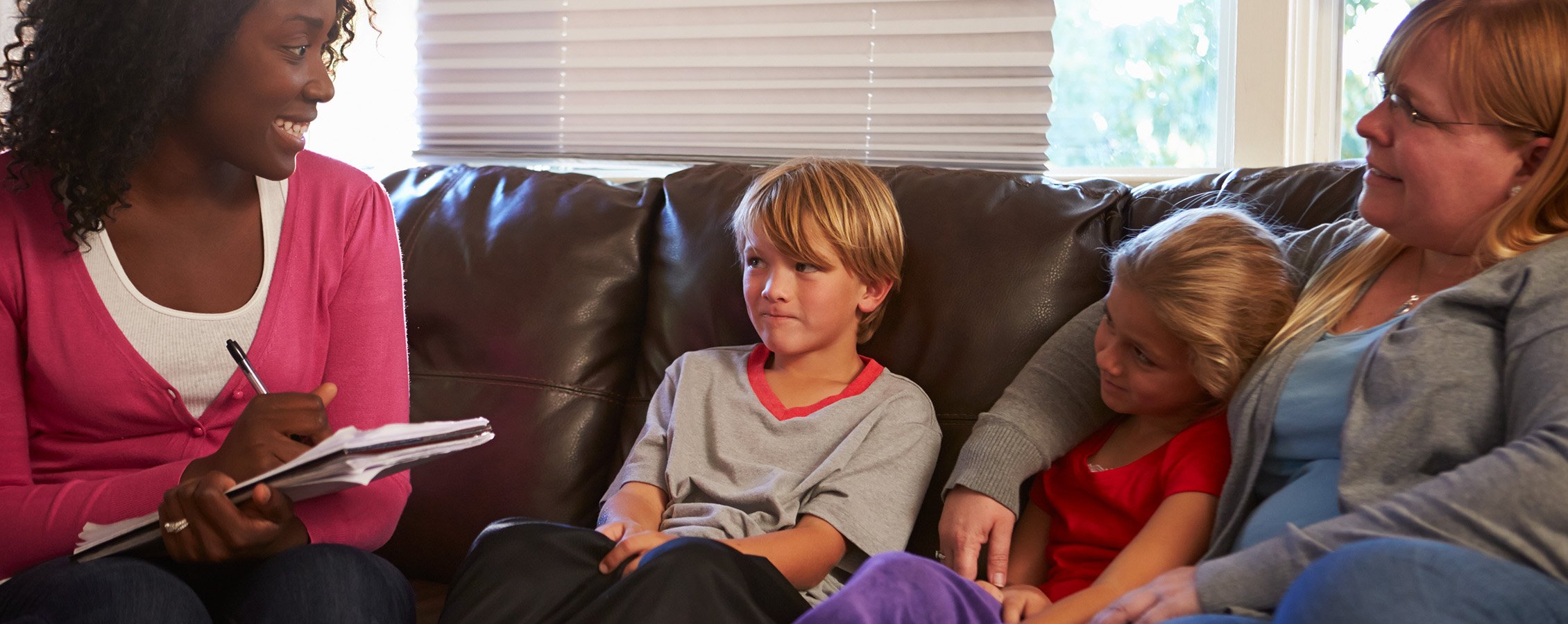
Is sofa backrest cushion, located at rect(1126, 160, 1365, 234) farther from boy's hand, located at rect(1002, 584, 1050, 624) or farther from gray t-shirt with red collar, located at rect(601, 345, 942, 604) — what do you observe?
boy's hand, located at rect(1002, 584, 1050, 624)

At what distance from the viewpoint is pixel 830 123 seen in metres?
2.41

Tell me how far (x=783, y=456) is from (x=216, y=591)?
72 centimetres

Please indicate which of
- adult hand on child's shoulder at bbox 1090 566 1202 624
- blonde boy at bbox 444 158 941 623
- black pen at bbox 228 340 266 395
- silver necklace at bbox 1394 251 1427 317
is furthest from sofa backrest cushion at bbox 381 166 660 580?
silver necklace at bbox 1394 251 1427 317

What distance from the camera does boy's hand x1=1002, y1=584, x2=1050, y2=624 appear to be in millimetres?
1356

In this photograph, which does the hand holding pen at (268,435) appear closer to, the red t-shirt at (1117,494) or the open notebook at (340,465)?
the open notebook at (340,465)

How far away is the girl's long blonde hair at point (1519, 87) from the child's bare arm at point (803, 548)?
809mm

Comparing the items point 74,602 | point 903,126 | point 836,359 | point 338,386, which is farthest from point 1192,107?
point 74,602

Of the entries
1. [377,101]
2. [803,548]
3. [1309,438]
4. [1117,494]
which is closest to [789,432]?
[803,548]

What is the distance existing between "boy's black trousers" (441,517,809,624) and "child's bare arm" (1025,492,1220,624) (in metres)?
0.30

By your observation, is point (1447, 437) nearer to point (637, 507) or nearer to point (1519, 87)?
point (1519, 87)

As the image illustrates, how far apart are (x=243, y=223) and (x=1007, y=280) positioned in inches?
41.1

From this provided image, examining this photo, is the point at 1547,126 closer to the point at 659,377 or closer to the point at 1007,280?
the point at 1007,280

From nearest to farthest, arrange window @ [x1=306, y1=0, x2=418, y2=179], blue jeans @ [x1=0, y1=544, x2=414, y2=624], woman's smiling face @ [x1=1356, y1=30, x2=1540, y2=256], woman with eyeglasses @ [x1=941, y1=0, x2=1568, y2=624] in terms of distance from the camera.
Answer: woman with eyeglasses @ [x1=941, y1=0, x2=1568, y2=624] < blue jeans @ [x1=0, y1=544, x2=414, y2=624] < woman's smiling face @ [x1=1356, y1=30, x2=1540, y2=256] < window @ [x1=306, y1=0, x2=418, y2=179]

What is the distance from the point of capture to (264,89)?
4.43ft
